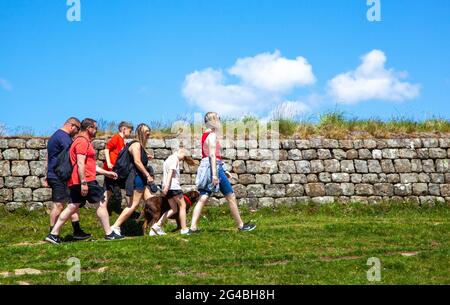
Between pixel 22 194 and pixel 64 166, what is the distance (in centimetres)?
561

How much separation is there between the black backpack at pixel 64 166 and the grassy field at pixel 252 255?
120 centimetres

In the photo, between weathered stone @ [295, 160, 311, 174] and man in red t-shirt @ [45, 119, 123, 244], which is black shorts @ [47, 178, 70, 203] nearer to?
man in red t-shirt @ [45, 119, 123, 244]

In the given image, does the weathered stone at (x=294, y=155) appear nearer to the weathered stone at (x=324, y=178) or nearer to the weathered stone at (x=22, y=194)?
the weathered stone at (x=324, y=178)

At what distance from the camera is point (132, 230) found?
48.3 ft

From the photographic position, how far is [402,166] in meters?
19.0

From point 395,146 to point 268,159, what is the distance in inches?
150

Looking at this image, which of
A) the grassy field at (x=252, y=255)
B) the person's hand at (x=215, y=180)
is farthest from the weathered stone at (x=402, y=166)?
the person's hand at (x=215, y=180)

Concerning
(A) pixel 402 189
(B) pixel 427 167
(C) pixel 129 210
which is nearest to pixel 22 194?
(C) pixel 129 210

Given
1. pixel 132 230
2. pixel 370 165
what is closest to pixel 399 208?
pixel 370 165

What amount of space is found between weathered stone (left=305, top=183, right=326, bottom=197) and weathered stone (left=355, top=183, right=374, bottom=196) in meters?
0.98

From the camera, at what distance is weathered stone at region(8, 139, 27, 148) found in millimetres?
17141

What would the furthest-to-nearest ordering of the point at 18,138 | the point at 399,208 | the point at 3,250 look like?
the point at 399,208 < the point at 18,138 < the point at 3,250

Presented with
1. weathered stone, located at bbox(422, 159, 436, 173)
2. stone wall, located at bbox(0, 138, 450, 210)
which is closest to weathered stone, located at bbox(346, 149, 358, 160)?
stone wall, located at bbox(0, 138, 450, 210)

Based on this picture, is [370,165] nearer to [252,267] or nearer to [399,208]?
[399,208]
